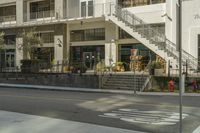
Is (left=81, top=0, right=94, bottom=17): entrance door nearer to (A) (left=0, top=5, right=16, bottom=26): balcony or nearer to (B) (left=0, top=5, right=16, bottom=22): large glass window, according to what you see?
(A) (left=0, top=5, right=16, bottom=26): balcony

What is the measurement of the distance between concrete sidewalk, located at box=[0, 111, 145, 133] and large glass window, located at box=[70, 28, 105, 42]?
30.9m

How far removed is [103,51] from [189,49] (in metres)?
11.6

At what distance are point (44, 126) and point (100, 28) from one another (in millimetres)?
32367

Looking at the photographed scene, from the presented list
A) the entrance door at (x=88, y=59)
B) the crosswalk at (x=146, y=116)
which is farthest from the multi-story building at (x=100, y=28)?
the crosswalk at (x=146, y=116)

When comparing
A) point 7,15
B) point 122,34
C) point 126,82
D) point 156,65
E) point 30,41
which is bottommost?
point 126,82

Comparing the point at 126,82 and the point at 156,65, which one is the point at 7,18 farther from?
the point at 156,65

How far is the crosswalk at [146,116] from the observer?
13.3 metres

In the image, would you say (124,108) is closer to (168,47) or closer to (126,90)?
(126,90)

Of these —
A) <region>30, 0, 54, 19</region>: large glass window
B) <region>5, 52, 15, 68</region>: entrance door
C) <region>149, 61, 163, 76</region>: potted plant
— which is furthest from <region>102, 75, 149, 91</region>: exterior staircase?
<region>5, 52, 15, 68</region>: entrance door

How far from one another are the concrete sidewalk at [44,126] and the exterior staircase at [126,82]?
53.6 ft

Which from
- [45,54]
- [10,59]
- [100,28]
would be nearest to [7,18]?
[10,59]

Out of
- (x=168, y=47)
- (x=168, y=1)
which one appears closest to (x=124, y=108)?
(x=168, y=47)

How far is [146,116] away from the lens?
14562 mm

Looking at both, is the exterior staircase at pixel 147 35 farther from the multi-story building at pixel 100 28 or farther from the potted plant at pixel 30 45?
the potted plant at pixel 30 45
